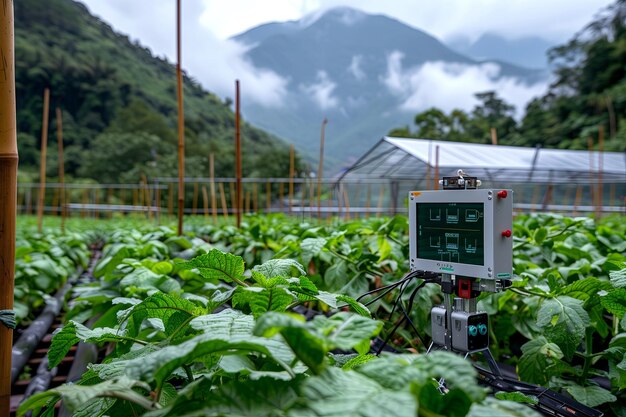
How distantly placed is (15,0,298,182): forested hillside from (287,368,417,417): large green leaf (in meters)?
27.4

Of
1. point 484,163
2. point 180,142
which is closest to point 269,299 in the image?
point 180,142

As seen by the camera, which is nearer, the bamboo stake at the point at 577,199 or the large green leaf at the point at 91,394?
the large green leaf at the point at 91,394

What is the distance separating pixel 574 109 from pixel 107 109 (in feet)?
94.8

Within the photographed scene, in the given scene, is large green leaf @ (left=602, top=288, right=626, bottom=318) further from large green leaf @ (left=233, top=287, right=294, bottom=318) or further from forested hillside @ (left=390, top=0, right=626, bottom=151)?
forested hillside @ (left=390, top=0, right=626, bottom=151)

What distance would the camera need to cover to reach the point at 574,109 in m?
26.2

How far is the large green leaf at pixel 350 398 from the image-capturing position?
0.43 m

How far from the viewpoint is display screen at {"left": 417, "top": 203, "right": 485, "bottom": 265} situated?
106cm

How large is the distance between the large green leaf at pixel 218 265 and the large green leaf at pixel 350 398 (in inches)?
17.0

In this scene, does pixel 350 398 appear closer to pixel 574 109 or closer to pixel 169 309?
pixel 169 309

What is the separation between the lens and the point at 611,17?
96.6ft

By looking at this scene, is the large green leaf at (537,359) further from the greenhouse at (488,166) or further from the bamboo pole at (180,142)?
the greenhouse at (488,166)

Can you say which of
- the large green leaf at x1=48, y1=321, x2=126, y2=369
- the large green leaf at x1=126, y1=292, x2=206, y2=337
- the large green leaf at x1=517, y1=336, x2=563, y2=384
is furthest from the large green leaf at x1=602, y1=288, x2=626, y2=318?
the large green leaf at x1=48, y1=321, x2=126, y2=369

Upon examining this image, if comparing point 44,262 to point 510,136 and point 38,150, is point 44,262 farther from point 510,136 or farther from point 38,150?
point 38,150

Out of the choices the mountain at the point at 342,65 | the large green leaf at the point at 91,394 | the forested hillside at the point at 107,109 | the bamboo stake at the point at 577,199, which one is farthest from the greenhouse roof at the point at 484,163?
the mountain at the point at 342,65
